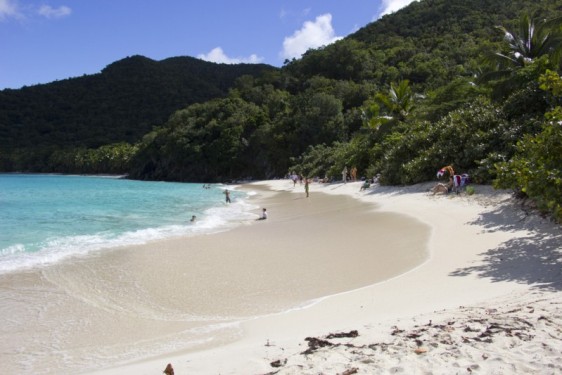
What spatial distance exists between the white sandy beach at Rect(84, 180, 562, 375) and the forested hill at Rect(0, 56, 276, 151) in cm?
11116

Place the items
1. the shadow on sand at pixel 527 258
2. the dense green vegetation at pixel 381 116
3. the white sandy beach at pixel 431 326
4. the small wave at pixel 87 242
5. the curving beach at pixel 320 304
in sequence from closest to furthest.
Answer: the white sandy beach at pixel 431 326 → the curving beach at pixel 320 304 → the shadow on sand at pixel 527 258 → the small wave at pixel 87 242 → the dense green vegetation at pixel 381 116

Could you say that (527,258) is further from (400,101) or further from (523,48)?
(400,101)

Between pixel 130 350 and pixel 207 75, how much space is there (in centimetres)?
13508

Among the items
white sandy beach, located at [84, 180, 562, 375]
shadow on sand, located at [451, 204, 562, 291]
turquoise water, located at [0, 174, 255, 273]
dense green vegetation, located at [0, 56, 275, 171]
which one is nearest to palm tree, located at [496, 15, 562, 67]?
shadow on sand, located at [451, 204, 562, 291]

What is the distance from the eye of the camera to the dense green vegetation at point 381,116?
1823cm

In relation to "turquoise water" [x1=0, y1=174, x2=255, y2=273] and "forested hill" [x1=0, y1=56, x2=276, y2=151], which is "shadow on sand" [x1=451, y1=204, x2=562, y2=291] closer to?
"turquoise water" [x1=0, y1=174, x2=255, y2=273]

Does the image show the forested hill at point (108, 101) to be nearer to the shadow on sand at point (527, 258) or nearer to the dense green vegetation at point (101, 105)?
the dense green vegetation at point (101, 105)

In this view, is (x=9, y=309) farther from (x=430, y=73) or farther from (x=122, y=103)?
(x=122, y=103)

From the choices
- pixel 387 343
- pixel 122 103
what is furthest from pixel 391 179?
pixel 122 103

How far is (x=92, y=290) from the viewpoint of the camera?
285 inches

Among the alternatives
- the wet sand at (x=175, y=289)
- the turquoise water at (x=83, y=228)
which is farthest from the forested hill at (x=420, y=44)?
the wet sand at (x=175, y=289)

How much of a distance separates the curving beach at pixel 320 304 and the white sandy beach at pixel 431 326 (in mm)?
18

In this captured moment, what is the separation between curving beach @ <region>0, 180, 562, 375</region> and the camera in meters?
3.88

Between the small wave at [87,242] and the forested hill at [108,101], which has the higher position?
the forested hill at [108,101]
